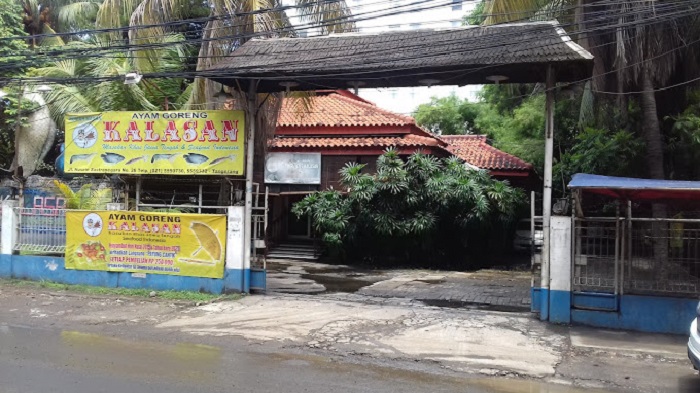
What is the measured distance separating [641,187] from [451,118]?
25621 mm

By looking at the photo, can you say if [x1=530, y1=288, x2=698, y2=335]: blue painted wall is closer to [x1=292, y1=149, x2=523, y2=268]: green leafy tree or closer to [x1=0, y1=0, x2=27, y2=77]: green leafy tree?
[x1=292, y1=149, x2=523, y2=268]: green leafy tree

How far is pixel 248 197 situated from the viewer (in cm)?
1095

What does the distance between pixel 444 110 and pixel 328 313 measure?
24.8 meters

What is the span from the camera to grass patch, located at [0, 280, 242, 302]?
10.7m

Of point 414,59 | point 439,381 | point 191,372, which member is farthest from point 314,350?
point 414,59

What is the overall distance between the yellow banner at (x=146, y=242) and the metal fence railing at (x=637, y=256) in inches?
255

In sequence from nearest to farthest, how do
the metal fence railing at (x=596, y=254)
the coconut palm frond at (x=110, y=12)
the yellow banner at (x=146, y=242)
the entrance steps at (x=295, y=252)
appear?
1. the metal fence railing at (x=596, y=254)
2. the yellow banner at (x=146, y=242)
3. the coconut palm frond at (x=110, y=12)
4. the entrance steps at (x=295, y=252)

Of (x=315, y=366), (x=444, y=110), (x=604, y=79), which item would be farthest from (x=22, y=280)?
(x=444, y=110)

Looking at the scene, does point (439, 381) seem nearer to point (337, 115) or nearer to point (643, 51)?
point (643, 51)

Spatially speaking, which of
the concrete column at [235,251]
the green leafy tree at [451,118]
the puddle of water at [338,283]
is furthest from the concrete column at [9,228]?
the green leafy tree at [451,118]

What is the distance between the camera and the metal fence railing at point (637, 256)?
8297mm

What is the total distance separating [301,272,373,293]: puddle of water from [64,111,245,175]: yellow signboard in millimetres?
3688

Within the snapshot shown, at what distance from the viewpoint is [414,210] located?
55.2 feet

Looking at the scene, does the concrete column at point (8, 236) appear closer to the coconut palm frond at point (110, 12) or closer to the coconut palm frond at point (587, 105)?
the coconut palm frond at point (110, 12)
